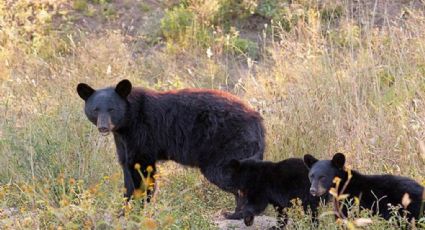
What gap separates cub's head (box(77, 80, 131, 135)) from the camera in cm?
780

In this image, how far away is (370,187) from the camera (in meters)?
6.55

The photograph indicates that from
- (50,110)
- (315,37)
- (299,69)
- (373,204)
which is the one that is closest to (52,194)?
(50,110)

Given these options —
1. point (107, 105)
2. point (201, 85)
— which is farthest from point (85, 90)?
point (201, 85)

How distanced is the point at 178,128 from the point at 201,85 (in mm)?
4067

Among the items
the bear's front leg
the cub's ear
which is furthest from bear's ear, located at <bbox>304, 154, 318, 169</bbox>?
the cub's ear

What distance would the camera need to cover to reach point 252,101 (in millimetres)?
9789

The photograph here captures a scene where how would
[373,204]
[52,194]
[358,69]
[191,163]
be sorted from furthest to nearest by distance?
[358,69] < [191,163] < [52,194] < [373,204]

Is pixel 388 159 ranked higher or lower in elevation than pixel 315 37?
lower

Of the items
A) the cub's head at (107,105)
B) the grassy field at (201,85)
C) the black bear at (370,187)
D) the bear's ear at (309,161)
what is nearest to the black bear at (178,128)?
the cub's head at (107,105)

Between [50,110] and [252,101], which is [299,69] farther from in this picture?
[50,110]

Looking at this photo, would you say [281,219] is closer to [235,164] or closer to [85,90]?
[235,164]

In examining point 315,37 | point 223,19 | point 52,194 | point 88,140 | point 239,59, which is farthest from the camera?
point 223,19

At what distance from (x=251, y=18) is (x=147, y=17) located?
6.50 feet

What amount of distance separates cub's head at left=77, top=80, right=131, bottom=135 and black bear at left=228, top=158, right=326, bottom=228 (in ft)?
3.95
